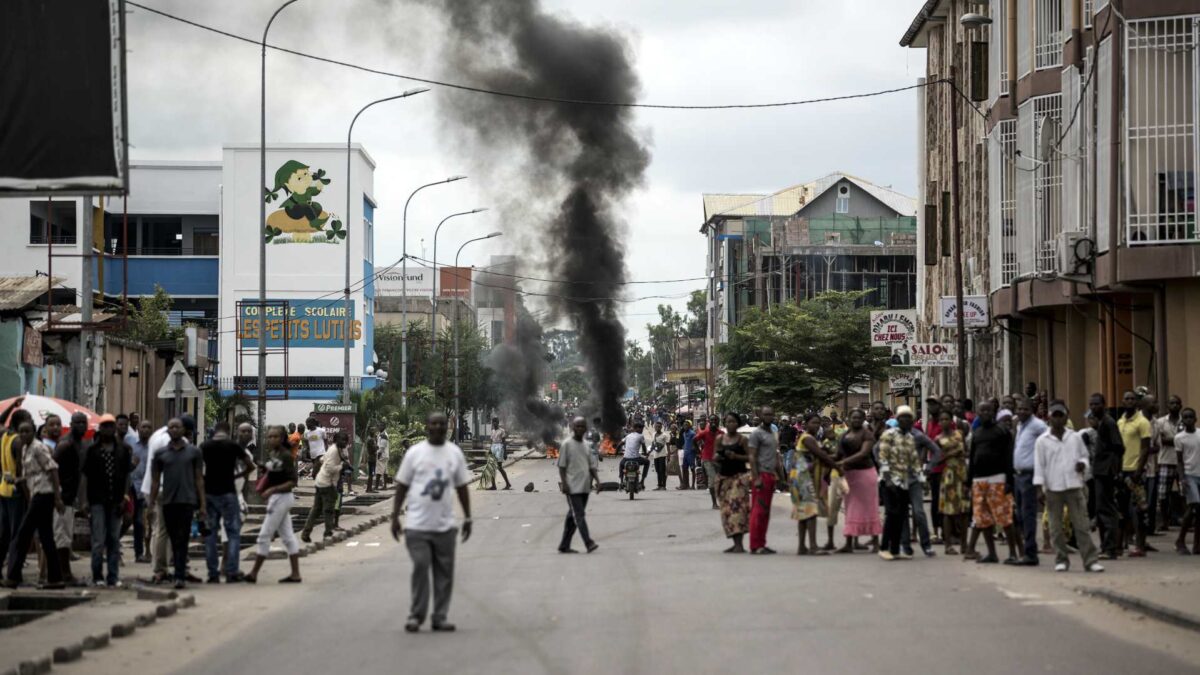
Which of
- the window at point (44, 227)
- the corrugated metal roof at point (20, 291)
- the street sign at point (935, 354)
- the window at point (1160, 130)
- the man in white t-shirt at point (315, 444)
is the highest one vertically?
the window at point (44, 227)

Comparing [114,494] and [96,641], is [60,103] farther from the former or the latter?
[96,641]

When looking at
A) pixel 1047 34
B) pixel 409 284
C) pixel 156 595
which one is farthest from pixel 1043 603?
pixel 409 284

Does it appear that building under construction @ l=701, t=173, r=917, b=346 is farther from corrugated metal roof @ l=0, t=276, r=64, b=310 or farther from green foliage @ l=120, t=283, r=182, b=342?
corrugated metal roof @ l=0, t=276, r=64, b=310

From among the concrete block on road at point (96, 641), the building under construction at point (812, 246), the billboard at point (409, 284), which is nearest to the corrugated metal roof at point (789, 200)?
the building under construction at point (812, 246)

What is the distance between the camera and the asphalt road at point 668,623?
9.39 metres

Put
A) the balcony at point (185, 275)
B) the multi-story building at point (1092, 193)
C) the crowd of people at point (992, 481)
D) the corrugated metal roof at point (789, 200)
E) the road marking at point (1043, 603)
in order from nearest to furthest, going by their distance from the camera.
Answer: the road marking at point (1043, 603), the crowd of people at point (992, 481), the multi-story building at point (1092, 193), the balcony at point (185, 275), the corrugated metal roof at point (789, 200)

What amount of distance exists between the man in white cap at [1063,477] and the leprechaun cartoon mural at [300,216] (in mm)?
59272

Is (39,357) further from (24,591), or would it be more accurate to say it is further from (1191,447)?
(1191,447)

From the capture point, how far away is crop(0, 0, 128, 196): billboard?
501 inches

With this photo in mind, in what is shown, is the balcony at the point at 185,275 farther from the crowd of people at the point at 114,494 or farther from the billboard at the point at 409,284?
the crowd of people at the point at 114,494

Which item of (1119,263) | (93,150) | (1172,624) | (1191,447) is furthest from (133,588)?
(1119,263)

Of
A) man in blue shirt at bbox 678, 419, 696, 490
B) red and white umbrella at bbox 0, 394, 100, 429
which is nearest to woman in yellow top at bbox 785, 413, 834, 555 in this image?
red and white umbrella at bbox 0, 394, 100, 429

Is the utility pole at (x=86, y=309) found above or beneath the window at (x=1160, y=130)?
Answer: beneath

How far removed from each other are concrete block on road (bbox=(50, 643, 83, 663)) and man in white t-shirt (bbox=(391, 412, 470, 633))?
7.42ft
